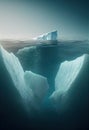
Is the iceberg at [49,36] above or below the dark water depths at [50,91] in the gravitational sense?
above

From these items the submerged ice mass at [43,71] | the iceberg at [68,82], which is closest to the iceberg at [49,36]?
the submerged ice mass at [43,71]

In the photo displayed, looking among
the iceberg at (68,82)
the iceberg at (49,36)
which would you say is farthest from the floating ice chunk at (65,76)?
the iceberg at (49,36)

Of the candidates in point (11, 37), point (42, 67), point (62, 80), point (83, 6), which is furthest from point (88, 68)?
point (11, 37)

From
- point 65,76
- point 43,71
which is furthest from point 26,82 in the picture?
point 65,76

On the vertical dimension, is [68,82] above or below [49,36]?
below

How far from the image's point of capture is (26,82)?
146 centimetres

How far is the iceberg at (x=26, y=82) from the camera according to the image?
4.73 feet

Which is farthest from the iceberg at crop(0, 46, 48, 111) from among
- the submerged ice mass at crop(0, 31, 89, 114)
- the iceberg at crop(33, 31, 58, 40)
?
the iceberg at crop(33, 31, 58, 40)

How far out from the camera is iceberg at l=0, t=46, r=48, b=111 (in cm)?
144

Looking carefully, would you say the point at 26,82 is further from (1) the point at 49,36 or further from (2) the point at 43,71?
(1) the point at 49,36

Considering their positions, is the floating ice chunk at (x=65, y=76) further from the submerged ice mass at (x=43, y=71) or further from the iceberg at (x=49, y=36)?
the iceberg at (x=49, y=36)

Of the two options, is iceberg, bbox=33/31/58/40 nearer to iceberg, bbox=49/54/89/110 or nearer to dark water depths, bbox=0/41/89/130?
dark water depths, bbox=0/41/89/130

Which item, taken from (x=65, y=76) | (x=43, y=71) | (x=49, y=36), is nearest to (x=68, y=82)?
(x=65, y=76)

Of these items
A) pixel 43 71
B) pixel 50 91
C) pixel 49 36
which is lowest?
pixel 50 91
